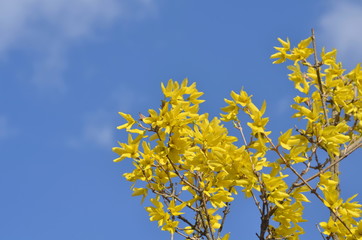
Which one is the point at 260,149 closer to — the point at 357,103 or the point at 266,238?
the point at 266,238

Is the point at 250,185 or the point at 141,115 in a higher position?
the point at 141,115

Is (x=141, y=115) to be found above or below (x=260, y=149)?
above

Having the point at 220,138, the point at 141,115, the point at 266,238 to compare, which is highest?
the point at 141,115

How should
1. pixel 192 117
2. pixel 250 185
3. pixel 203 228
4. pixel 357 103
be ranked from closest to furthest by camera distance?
pixel 250 185 < pixel 192 117 < pixel 203 228 < pixel 357 103

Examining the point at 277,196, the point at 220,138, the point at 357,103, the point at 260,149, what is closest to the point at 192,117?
the point at 220,138

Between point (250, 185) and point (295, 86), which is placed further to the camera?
point (295, 86)

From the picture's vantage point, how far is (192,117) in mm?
2768

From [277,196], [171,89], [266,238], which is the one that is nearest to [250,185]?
[277,196]

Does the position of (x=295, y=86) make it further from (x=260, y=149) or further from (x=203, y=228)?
(x=203, y=228)

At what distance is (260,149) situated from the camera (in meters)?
2.69

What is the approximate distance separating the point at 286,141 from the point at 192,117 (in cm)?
53

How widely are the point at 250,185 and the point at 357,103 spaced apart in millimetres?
1193

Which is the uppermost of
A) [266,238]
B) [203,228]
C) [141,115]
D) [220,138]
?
[141,115]

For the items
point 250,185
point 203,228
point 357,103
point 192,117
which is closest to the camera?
point 250,185
